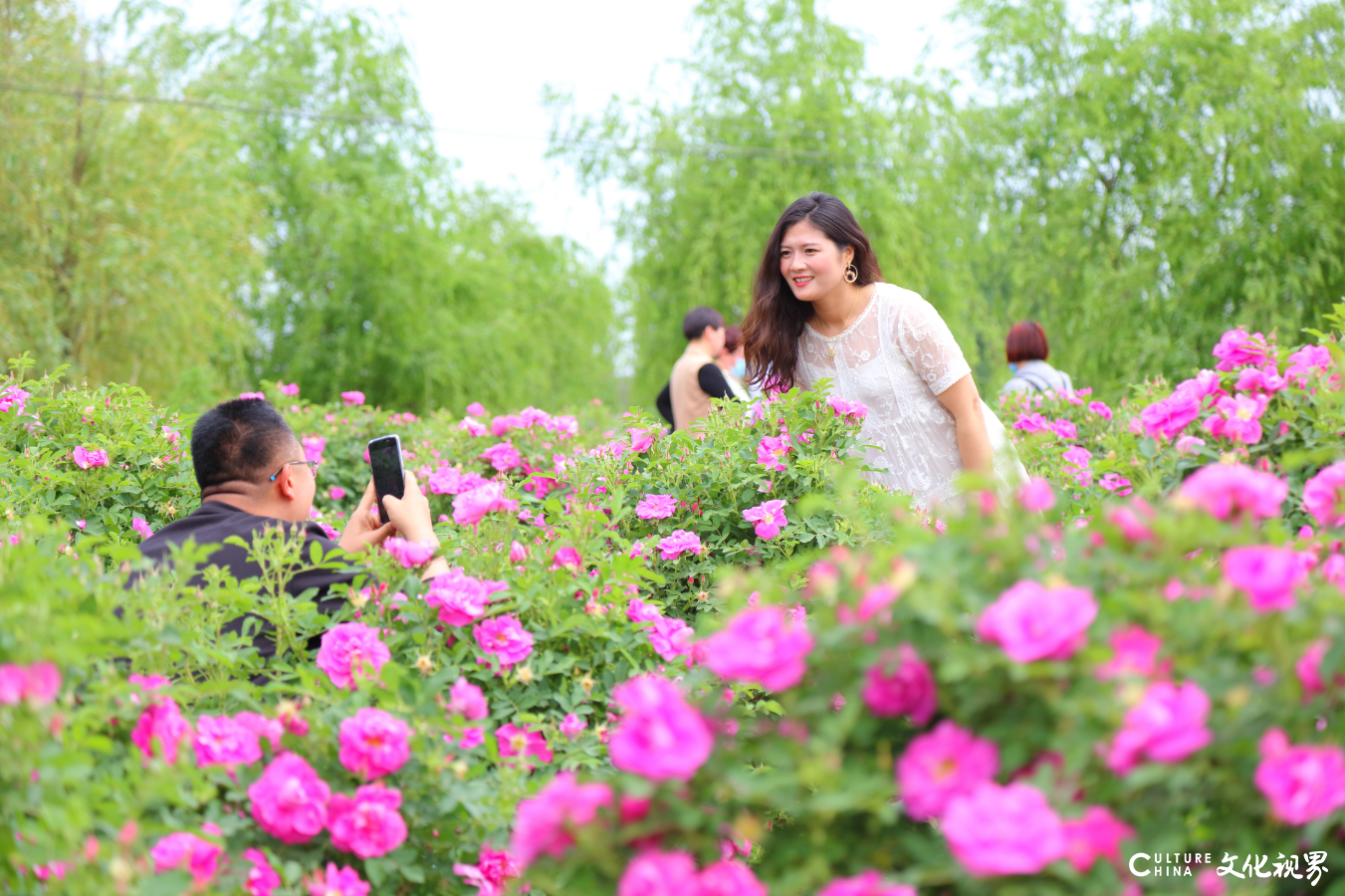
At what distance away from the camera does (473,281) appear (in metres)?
20.4

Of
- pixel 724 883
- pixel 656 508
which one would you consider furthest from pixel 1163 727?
pixel 656 508

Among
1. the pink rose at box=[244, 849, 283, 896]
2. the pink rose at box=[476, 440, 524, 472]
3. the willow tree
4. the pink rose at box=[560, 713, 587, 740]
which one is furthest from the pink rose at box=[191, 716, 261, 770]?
the willow tree

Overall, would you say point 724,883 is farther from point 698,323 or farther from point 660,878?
point 698,323

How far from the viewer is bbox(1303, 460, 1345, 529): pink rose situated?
1.38 metres

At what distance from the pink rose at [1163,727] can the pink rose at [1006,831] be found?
0.09 metres

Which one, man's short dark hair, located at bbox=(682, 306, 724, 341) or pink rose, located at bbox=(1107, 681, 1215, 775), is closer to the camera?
pink rose, located at bbox=(1107, 681, 1215, 775)

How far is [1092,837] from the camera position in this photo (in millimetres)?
1007

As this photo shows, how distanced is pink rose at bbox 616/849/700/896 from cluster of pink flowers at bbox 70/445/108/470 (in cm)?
291

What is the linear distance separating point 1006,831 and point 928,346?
229 cm

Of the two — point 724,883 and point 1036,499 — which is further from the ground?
point 1036,499

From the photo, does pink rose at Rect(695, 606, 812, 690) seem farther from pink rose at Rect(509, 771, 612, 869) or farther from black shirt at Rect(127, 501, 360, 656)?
black shirt at Rect(127, 501, 360, 656)

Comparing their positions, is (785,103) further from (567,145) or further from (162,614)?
(162,614)

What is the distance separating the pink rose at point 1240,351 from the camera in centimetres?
188

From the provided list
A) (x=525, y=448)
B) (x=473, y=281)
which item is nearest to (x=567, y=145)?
(x=473, y=281)
